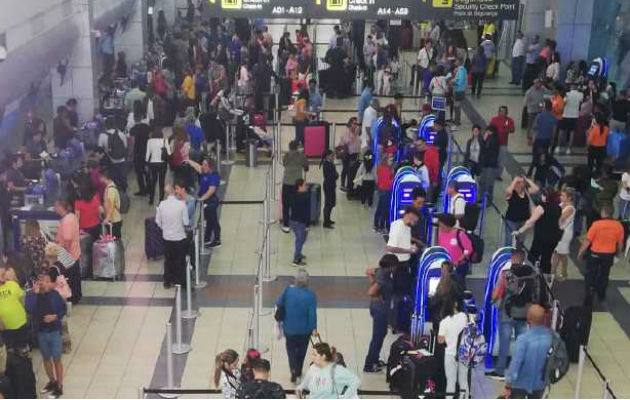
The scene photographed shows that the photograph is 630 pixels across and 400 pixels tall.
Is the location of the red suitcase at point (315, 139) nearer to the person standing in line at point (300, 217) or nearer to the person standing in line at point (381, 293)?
the person standing in line at point (300, 217)

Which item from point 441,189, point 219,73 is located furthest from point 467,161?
point 219,73

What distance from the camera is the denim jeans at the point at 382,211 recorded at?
1424 cm

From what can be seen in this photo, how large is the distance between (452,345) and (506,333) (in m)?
1.22

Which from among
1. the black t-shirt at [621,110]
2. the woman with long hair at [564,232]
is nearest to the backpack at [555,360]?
the woman with long hair at [564,232]

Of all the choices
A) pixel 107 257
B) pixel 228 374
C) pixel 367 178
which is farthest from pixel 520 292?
pixel 367 178

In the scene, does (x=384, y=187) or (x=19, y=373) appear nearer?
(x=19, y=373)

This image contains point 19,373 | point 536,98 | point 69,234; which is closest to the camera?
point 19,373

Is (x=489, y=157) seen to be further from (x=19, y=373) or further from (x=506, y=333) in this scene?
(x=19, y=373)

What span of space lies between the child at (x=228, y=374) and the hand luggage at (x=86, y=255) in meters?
4.92

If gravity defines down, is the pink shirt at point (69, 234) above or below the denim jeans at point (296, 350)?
above

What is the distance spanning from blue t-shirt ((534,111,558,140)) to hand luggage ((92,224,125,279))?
26.2 ft

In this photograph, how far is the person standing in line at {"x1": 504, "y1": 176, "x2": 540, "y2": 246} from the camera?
41.4ft

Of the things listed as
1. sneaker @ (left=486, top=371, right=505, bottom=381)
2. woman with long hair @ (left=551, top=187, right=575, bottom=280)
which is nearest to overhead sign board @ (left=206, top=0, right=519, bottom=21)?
woman with long hair @ (left=551, top=187, right=575, bottom=280)

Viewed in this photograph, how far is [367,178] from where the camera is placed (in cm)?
1558
